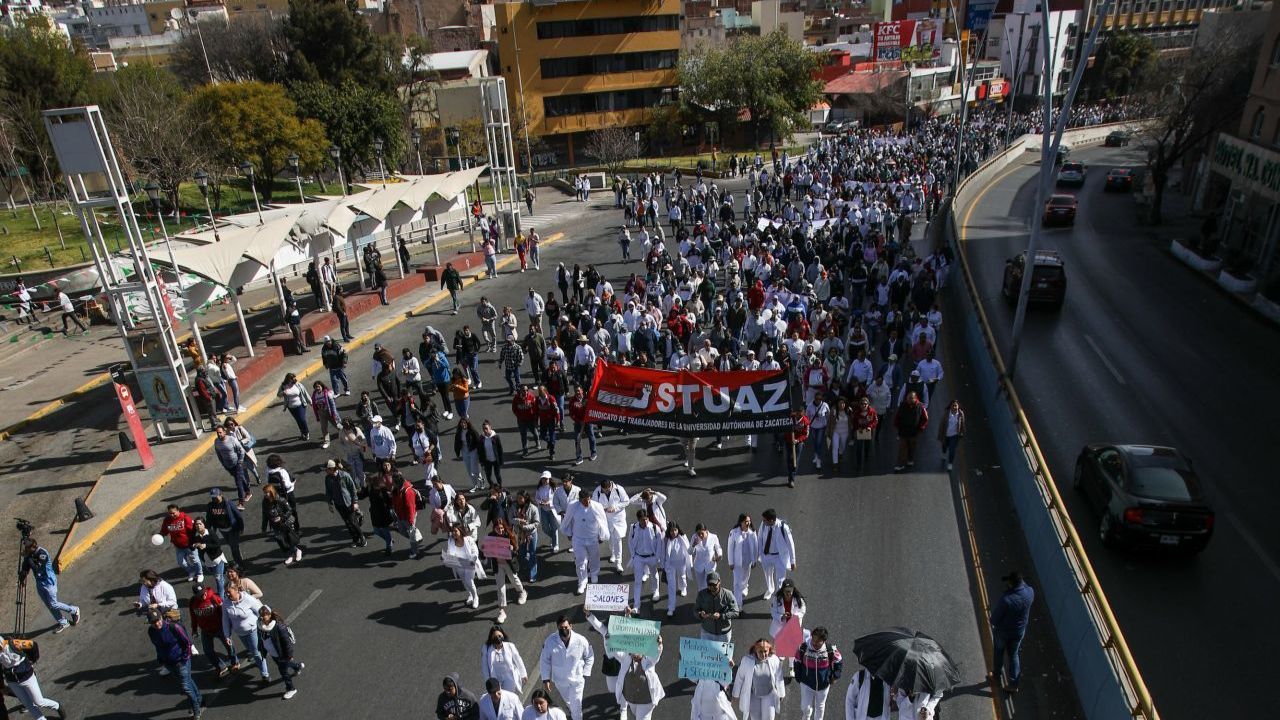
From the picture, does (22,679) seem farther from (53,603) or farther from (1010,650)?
(1010,650)

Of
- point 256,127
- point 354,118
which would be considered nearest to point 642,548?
point 256,127

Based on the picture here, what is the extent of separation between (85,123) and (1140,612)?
20.7 metres

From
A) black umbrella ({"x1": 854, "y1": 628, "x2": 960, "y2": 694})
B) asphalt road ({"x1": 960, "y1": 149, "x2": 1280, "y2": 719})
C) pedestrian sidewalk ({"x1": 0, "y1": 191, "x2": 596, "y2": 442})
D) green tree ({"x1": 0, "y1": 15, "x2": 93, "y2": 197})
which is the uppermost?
green tree ({"x1": 0, "y1": 15, "x2": 93, "y2": 197})

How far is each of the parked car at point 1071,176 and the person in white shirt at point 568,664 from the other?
154ft

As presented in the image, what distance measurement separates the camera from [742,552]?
1030 cm

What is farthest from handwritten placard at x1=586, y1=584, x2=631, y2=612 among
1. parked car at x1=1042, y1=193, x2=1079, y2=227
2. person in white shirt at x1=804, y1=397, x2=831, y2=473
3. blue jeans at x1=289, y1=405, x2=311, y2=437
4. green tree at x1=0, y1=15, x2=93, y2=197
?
green tree at x1=0, y1=15, x2=93, y2=197

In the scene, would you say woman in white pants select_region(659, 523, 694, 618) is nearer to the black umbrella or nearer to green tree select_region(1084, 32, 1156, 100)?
the black umbrella

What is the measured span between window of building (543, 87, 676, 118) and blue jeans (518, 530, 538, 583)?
60125 millimetres

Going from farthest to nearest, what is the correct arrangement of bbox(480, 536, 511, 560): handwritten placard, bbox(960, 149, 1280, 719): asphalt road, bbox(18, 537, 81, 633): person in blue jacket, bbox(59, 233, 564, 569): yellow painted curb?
bbox(59, 233, 564, 569): yellow painted curb → bbox(18, 537, 81, 633): person in blue jacket → bbox(480, 536, 511, 560): handwritten placard → bbox(960, 149, 1280, 719): asphalt road

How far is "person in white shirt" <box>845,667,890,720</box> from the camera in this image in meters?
7.89

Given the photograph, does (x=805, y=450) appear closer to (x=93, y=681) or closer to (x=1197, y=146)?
(x=93, y=681)

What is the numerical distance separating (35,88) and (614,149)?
33.9 m

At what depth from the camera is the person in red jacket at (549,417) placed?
14414 mm

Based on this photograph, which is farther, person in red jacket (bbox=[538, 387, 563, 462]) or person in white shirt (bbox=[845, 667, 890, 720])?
person in red jacket (bbox=[538, 387, 563, 462])
